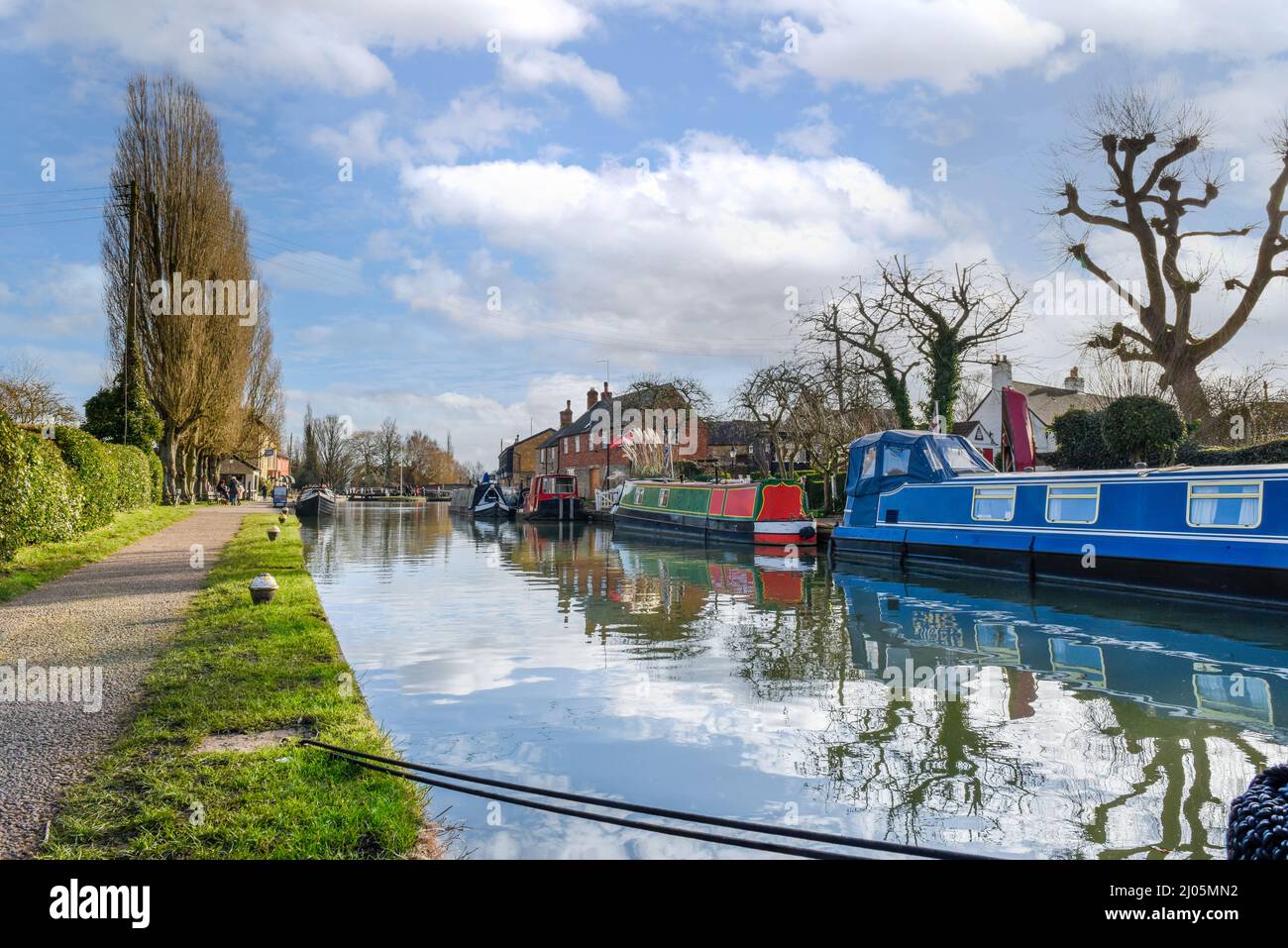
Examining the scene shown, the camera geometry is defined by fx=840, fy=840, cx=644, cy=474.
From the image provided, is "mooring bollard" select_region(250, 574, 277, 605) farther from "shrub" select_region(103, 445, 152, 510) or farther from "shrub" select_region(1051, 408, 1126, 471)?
"shrub" select_region(1051, 408, 1126, 471)

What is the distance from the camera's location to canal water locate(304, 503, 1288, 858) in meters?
4.37

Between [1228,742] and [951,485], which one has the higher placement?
[951,485]

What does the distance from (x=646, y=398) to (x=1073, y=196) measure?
26430 mm

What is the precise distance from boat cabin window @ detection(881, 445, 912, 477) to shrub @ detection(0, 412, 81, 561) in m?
15.2

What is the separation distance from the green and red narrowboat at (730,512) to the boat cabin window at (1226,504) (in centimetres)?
1034

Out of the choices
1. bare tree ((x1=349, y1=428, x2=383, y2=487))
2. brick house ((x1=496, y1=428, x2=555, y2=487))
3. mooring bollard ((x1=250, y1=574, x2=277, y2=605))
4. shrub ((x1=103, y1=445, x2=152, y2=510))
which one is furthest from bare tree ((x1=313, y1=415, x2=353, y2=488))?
mooring bollard ((x1=250, y1=574, x2=277, y2=605))

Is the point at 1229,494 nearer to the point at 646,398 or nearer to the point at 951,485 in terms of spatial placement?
the point at 951,485

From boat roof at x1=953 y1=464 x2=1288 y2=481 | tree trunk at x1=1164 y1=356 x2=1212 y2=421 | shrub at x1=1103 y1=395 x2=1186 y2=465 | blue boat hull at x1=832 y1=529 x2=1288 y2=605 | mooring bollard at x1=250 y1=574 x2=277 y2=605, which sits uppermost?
tree trunk at x1=1164 y1=356 x2=1212 y2=421

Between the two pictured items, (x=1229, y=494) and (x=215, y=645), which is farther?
(x=1229, y=494)

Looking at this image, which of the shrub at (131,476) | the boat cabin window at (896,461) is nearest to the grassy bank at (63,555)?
the shrub at (131,476)

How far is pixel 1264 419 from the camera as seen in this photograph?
23.6 metres

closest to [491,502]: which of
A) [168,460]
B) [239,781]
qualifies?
[168,460]

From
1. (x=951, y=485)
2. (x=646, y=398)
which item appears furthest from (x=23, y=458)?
(x=646, y=398)

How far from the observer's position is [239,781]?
155 inches
